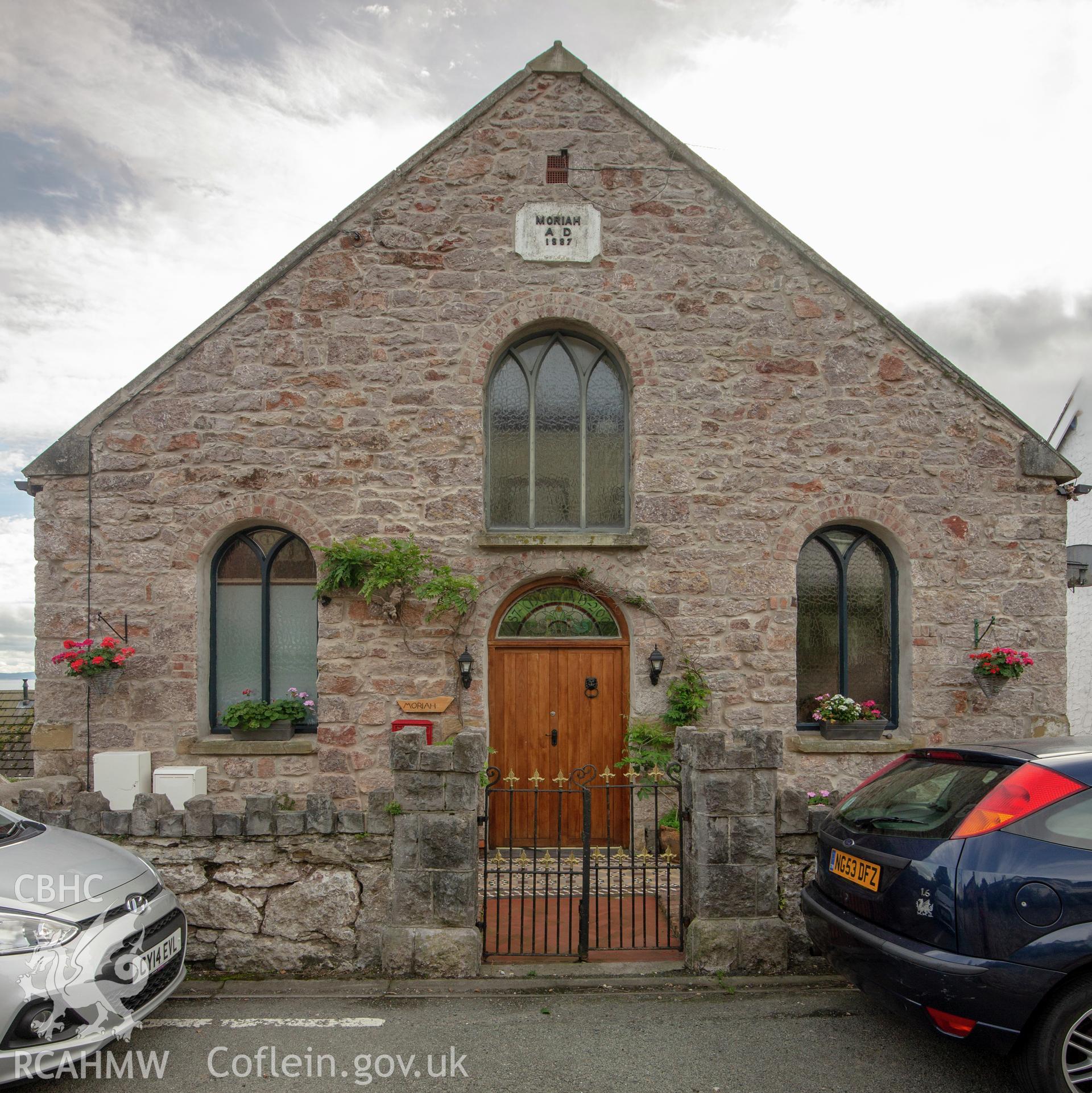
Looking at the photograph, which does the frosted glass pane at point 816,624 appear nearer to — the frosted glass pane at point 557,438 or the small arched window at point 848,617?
the small arched window at point 848,617

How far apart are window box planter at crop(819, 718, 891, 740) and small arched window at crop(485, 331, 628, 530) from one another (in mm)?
3081

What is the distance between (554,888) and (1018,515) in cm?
624

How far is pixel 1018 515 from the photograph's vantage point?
896 cm

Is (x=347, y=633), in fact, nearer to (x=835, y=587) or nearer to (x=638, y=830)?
(x=638, y=830)

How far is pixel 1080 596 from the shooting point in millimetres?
14766

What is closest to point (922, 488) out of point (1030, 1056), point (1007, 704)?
point (1007, 704)

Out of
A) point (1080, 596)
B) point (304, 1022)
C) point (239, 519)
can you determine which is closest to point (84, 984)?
point (304, 1022)

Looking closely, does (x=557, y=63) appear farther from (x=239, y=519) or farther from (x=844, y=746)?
(x=844, y=746)

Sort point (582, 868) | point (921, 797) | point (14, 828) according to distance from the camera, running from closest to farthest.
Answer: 1. point (921, 797)
2. point (14, 828)
3. point (582, 868)

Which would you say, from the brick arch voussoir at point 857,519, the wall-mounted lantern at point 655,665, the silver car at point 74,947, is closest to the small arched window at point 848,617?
the brick arch voussoir at point 857,519

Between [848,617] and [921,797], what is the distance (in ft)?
16.6

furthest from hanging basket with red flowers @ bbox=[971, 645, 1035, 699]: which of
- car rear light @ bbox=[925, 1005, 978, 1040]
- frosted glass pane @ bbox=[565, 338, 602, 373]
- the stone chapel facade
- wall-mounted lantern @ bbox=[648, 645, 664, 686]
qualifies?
car rear light @ bbox=[925, 1005, 978, 1040]

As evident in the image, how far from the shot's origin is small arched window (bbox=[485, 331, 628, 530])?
9.16m

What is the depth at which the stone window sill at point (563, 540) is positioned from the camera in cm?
859
